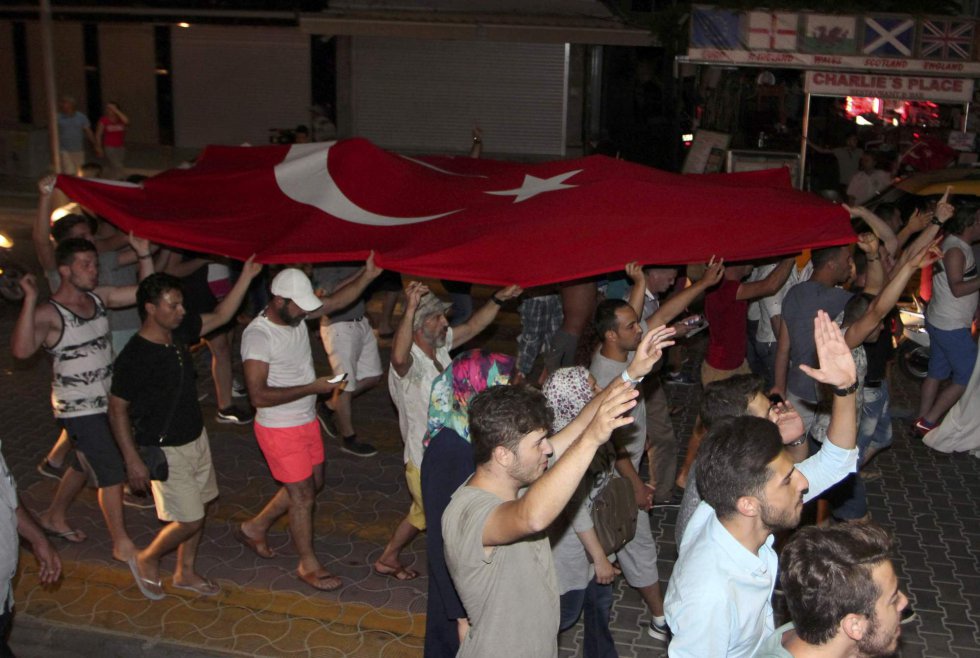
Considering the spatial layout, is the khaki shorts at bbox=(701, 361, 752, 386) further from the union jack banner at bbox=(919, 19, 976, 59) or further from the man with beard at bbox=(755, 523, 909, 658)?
the union jack banner at bbox=(919, 19, 976, 59)

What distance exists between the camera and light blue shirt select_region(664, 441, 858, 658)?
3627 millimetres

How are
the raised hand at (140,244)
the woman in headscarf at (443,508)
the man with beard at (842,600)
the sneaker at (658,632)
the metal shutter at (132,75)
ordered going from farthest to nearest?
the metal shutter at (132,75), the raised hand at (140,244), the sneaker at (658,632), the woman in headscarf at (443,508), the man with beard at (842,600)

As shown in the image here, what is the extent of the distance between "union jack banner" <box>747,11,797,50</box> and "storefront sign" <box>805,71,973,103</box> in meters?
0.58

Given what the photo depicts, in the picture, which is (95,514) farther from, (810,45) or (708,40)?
(810,45)

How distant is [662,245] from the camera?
22.1ft

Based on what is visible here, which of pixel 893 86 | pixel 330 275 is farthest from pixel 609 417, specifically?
pixel 893 86

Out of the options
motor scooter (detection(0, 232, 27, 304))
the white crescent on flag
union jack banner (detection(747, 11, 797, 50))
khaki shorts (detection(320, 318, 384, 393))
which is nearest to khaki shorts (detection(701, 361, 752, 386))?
the white crescent on flag

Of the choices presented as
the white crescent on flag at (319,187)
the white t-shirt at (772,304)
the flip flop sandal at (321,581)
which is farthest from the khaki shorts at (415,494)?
the white t-shirt at (772,304)

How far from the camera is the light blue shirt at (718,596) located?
3627 mm

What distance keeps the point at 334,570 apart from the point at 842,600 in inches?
160

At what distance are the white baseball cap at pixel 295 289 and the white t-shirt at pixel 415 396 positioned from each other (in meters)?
0.63

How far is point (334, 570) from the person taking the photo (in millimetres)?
6762

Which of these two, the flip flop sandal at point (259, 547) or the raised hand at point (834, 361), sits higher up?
the raised hand at point (834, 361)

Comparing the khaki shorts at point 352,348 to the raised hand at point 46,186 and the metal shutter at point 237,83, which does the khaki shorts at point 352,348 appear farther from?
the metal shutter at point 237,83
